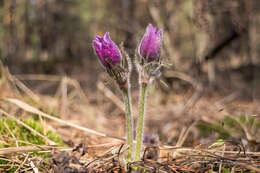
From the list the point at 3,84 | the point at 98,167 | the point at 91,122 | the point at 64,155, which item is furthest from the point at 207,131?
the point at 3,84

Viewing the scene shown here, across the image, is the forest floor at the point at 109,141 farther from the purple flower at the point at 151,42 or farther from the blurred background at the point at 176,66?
the purple flower at the point at 151,42

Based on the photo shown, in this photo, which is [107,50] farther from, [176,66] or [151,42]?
[176,66]

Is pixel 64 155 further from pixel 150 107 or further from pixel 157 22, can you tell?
pixel 157 22

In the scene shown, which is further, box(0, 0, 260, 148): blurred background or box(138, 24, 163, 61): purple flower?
box(0, 0, 260, 148): blurred background

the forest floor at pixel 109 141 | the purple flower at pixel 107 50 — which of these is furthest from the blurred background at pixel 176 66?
the purple flower at pixel 107 50

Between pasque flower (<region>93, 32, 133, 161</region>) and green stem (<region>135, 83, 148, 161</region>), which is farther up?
pasque flower (<region>93, 32, 133, 161</region>)

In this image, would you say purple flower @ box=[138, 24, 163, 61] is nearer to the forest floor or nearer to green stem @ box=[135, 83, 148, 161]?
green stem @ box=[135, 83, 148, 161]

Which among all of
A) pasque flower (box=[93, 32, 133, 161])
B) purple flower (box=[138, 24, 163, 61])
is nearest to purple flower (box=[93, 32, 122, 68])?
pasque flower (box=[93, 32, 133, 161])
